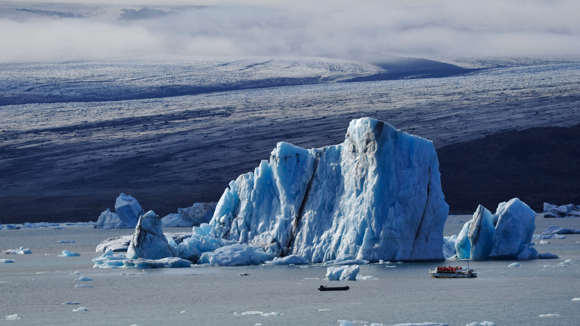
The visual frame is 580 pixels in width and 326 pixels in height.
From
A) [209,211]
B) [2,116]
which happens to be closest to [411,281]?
[209,211]

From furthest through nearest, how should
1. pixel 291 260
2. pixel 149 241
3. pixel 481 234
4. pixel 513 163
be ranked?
pixel 513 163, pixel 481 234, pixel 149 241, pixel 291 260

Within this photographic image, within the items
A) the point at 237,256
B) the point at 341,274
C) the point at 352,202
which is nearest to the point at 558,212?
the point at 352,202

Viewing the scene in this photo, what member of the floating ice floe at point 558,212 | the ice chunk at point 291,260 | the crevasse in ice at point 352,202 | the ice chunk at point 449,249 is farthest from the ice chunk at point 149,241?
the floating ice floe at point 558,212

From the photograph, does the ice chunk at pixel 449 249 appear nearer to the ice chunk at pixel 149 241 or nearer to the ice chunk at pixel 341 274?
the ice chunk at pixel 341 274

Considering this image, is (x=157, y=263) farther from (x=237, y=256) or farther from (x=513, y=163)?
(x=513, y=163)

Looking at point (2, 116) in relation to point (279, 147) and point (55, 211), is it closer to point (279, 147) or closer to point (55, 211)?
A: point (55, 211)

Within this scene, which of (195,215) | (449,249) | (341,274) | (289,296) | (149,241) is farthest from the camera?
(195,215)
